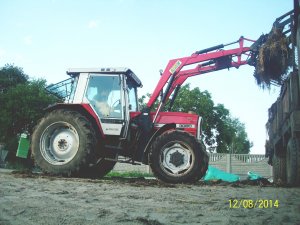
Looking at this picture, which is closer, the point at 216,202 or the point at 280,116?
the point at 216,202

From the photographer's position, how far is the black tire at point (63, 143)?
6523 mm

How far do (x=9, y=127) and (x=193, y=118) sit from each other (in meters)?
25.2

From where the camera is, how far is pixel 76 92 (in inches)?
288

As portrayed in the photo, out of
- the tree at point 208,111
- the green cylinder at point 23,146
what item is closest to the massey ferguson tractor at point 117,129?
the green cylinder at point 23,146

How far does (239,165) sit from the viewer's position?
24.3 meters

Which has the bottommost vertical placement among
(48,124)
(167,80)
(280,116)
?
(48,124)

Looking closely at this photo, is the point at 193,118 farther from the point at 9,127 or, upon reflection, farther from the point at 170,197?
the point at 9,127

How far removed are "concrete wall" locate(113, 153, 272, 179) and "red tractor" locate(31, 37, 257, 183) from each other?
17565 mm

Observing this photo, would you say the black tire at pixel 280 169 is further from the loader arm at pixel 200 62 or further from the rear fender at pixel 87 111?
the rear fender at pixel 87 111

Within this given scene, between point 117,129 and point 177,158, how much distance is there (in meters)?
1.44

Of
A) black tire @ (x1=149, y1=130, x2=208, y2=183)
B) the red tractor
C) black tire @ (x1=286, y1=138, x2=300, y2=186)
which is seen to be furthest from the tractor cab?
black tire @ (x1=286, y1=138, x2=300, y2=186)

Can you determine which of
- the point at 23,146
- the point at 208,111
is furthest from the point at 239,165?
the point at 23,146

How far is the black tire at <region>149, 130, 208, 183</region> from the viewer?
6.29 metres

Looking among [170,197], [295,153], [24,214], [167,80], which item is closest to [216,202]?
[170,197]
